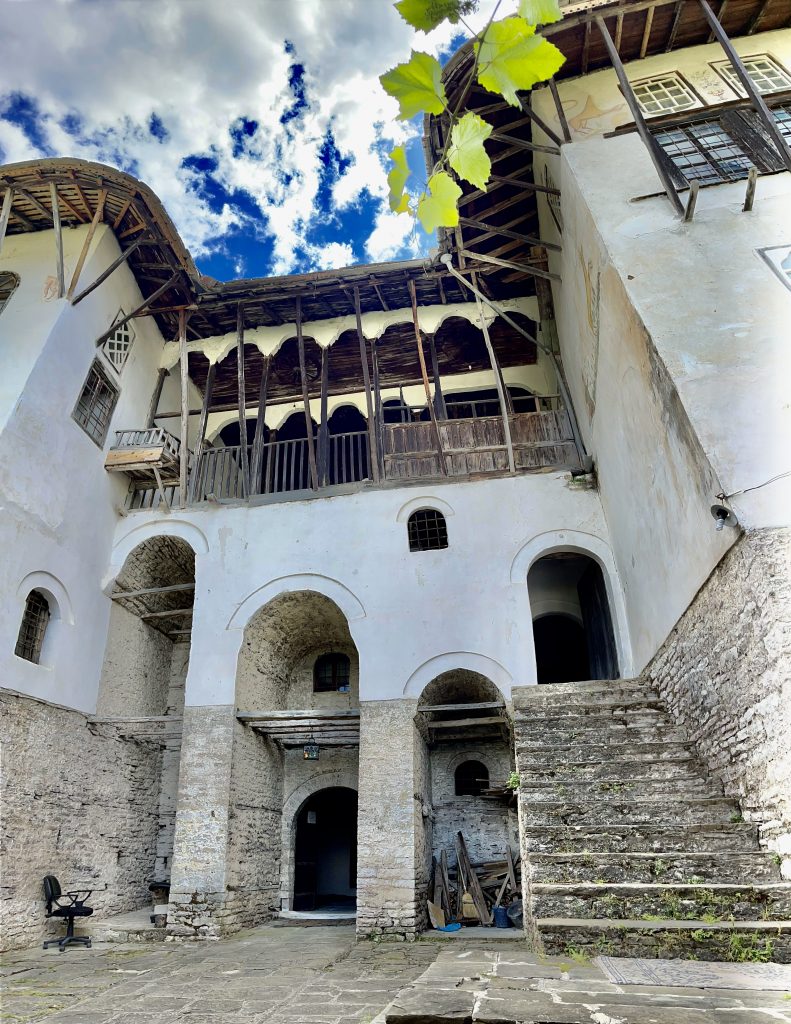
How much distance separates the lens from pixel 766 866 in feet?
15.5

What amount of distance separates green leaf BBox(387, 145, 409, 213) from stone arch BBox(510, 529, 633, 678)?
7.85 metres

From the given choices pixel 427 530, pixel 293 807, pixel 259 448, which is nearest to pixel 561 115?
pixel 427 530

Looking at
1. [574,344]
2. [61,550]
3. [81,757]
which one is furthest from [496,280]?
[81,757]

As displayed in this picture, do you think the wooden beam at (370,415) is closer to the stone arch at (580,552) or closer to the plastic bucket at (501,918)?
the stone arch at (580,552)

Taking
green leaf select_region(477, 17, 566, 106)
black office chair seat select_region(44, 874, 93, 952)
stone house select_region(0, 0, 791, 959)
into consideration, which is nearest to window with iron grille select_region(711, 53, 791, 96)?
stone house select_region(0, 0, 791, 959)

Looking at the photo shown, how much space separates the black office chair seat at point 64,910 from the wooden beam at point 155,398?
759cm

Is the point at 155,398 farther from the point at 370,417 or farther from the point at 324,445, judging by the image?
the point at 370,417

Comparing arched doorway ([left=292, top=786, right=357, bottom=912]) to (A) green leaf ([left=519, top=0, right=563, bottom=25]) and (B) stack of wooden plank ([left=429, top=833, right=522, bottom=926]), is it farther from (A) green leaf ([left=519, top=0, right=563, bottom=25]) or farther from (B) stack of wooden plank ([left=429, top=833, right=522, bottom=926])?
(A) green leaf ([left=519, top=0, right=563, bottom=25])

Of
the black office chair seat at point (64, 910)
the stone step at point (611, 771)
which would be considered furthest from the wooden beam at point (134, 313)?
the stone step at point (611, 771)

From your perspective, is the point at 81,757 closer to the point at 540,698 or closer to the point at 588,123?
the point at 540,698

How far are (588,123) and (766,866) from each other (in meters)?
9.35

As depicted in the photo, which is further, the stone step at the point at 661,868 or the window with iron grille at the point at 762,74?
the window with iron grille at the point at 762,74

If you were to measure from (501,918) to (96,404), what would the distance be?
10331 mm

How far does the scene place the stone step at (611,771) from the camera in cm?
603
